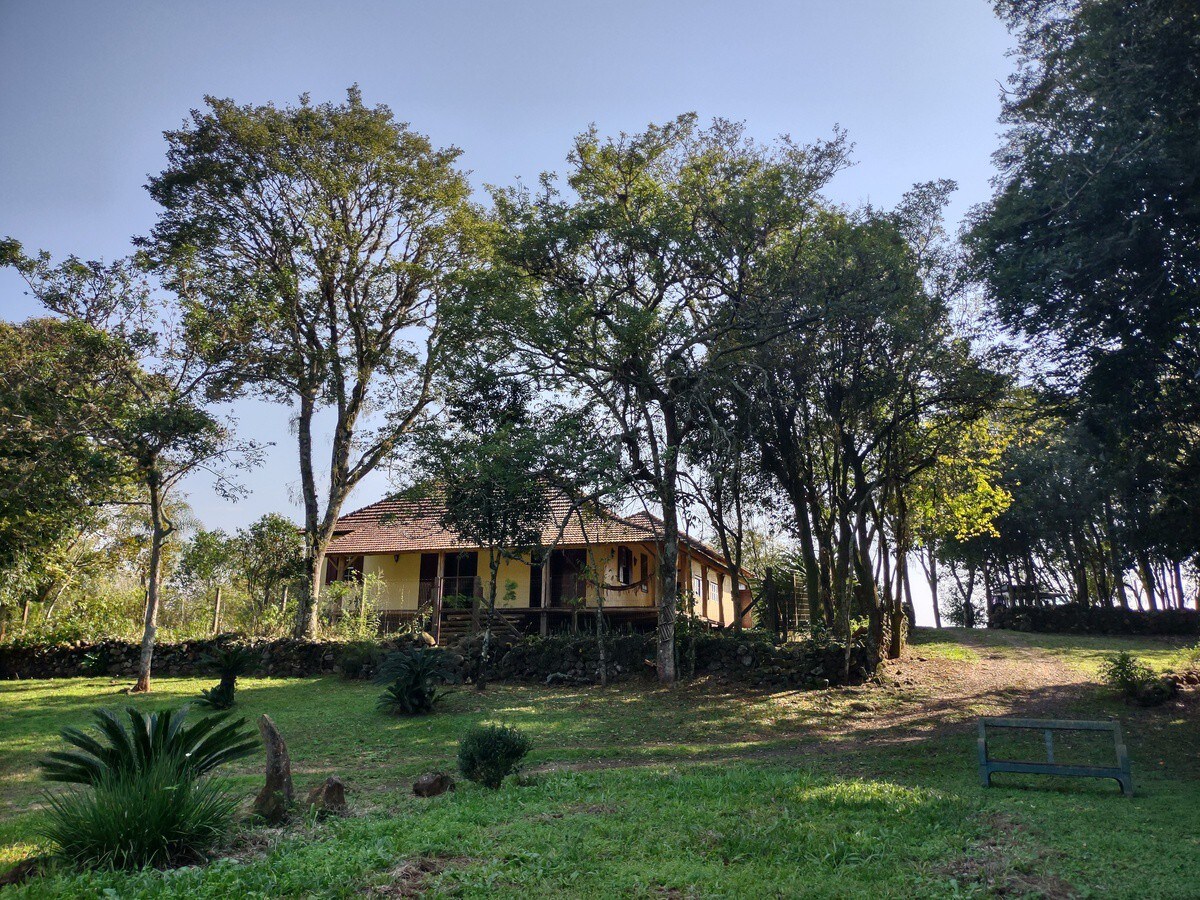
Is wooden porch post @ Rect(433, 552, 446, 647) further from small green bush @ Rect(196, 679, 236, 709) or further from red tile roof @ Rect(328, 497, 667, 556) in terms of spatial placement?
small green bush @ Rect(196, 679, 236, 709)

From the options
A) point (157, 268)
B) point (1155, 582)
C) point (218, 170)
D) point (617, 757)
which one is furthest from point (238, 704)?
point (1155, 582)

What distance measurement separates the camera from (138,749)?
585cm

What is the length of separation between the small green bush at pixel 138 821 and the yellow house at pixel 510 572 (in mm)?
15378

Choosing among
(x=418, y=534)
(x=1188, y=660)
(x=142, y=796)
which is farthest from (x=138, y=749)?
(x=1188, y=660)

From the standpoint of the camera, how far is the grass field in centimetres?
491

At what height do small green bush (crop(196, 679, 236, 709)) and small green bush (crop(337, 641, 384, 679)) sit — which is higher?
small green bush (crop(337, 641, 384, 679))

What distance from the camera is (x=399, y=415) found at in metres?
22.1

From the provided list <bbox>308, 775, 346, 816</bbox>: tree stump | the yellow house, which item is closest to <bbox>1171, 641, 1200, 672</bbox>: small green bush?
the yellow house

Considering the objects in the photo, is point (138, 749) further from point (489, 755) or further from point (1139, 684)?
point (1139, 684)

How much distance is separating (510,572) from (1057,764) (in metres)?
19.9

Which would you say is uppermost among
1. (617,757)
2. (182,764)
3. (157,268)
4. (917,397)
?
(157,268)

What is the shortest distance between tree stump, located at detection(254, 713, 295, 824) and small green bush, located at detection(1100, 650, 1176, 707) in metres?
13.9

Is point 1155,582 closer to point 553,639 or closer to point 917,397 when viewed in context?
point 917,397

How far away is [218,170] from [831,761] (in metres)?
21.1
